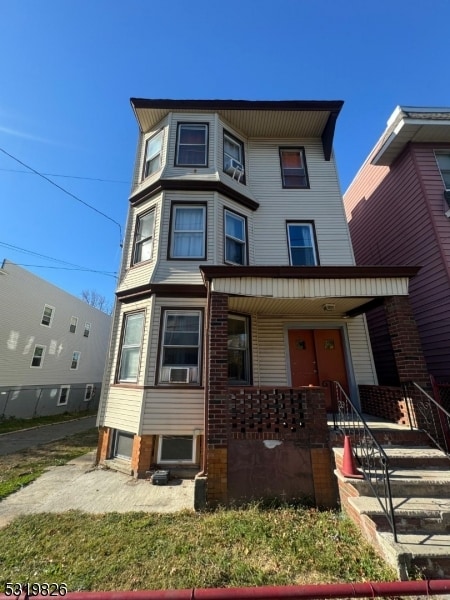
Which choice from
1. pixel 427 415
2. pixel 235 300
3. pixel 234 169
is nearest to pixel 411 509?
pixel 427 415

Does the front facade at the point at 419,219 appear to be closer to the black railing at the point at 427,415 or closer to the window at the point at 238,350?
the black railing at the point at 427,415

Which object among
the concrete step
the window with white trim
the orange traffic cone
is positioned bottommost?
the concrete step

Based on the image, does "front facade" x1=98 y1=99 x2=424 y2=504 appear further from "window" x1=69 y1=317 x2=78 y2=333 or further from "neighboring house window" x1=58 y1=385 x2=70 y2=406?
"window" x1=69 y1=317 x2=78 y2=333

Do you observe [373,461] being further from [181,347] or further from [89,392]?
[89,392]

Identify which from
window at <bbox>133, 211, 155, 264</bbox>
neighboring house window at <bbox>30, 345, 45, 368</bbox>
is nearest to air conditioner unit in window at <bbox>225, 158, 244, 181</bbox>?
window at <bbox>133, 211, 155, 264</bbox>

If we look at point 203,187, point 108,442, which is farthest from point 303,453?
point 203,187

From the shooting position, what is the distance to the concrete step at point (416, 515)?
11.0 ft

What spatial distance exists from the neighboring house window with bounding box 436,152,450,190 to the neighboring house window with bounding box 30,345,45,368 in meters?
21.6

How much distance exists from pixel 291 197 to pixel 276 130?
2.76 m

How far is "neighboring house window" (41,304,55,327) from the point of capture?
1792 centimetres

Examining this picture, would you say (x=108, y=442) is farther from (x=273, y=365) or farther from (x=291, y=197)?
(x=291, y=197)

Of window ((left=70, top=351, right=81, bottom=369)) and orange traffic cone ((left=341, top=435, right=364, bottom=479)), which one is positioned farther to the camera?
window ((left=70, top=351, right=81, bottom=369))

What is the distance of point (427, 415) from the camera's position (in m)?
5.00

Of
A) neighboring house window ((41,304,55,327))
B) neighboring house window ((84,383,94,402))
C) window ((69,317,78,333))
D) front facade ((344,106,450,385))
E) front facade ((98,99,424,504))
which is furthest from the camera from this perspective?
neighboring house window ((84,383,94,402))
